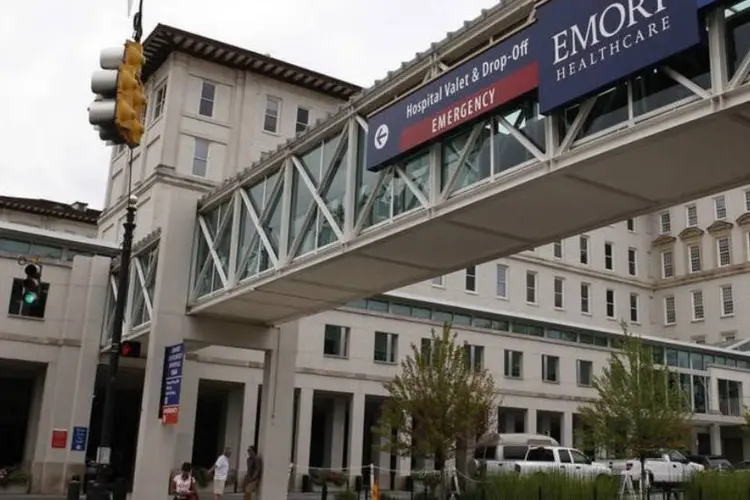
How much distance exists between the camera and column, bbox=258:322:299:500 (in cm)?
2448

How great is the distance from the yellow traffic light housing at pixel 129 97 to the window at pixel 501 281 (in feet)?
154

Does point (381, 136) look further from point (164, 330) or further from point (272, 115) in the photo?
point (272, 115)

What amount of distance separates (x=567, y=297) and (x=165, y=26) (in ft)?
113

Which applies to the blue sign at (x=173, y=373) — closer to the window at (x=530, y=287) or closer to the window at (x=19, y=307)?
the window at (x=19, y=307)

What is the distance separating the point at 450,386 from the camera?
1105 inches

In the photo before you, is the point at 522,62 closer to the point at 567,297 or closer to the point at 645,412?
the point at 645,412

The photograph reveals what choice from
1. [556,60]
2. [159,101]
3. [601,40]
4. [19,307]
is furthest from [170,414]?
[159,101]

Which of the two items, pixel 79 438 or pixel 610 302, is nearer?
pixel 79 438

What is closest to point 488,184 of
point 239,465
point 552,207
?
point 552,207

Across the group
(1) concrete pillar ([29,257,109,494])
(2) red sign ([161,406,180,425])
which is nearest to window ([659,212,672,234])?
(1) concrete pillar ([29,257,109,494])

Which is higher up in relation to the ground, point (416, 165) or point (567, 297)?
point (567, 297)

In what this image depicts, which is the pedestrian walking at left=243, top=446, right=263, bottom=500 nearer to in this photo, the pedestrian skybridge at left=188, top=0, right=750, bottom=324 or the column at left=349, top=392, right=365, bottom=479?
the pedestrian skybridge at left=188, top=0, right=750, bottom=324

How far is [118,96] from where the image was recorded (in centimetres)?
1095

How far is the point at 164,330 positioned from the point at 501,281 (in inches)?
1438
